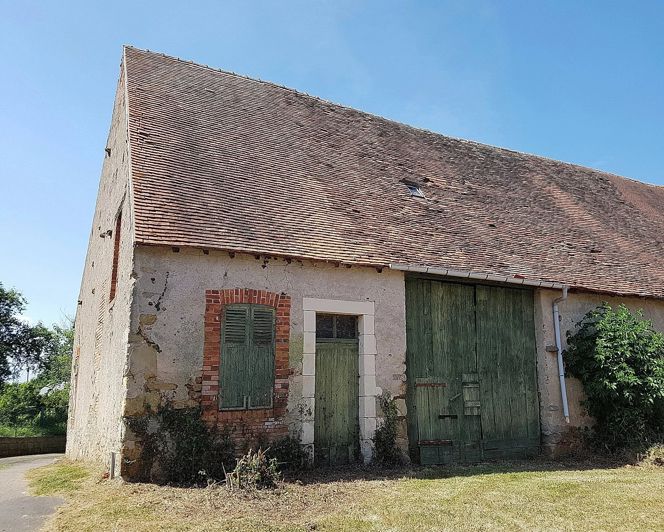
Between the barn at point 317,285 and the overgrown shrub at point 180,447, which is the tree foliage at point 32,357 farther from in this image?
the overgrown shrub at point 180,447

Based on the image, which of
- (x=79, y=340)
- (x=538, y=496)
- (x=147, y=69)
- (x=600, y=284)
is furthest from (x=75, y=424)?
(x=600, y=284)

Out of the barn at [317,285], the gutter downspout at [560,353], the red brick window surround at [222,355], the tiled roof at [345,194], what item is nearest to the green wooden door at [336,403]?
the barn at [317,285]

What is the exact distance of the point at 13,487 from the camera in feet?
24.5

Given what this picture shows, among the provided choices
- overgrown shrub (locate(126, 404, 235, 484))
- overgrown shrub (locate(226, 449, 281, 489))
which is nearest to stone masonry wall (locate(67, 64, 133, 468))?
overgrown shrub (locate(126, 404, 235, 484))

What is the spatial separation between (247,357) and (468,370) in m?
3.88

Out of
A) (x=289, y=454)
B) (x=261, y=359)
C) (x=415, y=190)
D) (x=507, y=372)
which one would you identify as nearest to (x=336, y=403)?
(x=289, y=454)

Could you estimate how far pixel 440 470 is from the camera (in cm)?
784

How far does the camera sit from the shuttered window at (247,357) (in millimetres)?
7371

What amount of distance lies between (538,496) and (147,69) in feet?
35.0

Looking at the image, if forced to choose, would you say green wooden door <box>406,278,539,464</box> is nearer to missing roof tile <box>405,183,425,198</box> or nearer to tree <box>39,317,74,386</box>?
missing roof tile <box>405,183,425,198</box>

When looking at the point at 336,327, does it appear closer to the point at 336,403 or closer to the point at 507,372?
the point at 336,403

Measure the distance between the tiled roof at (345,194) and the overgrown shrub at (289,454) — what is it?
8.60 ft

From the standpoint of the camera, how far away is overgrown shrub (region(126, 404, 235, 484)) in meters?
6.73

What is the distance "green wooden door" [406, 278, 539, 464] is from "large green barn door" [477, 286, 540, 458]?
0.02 meters
